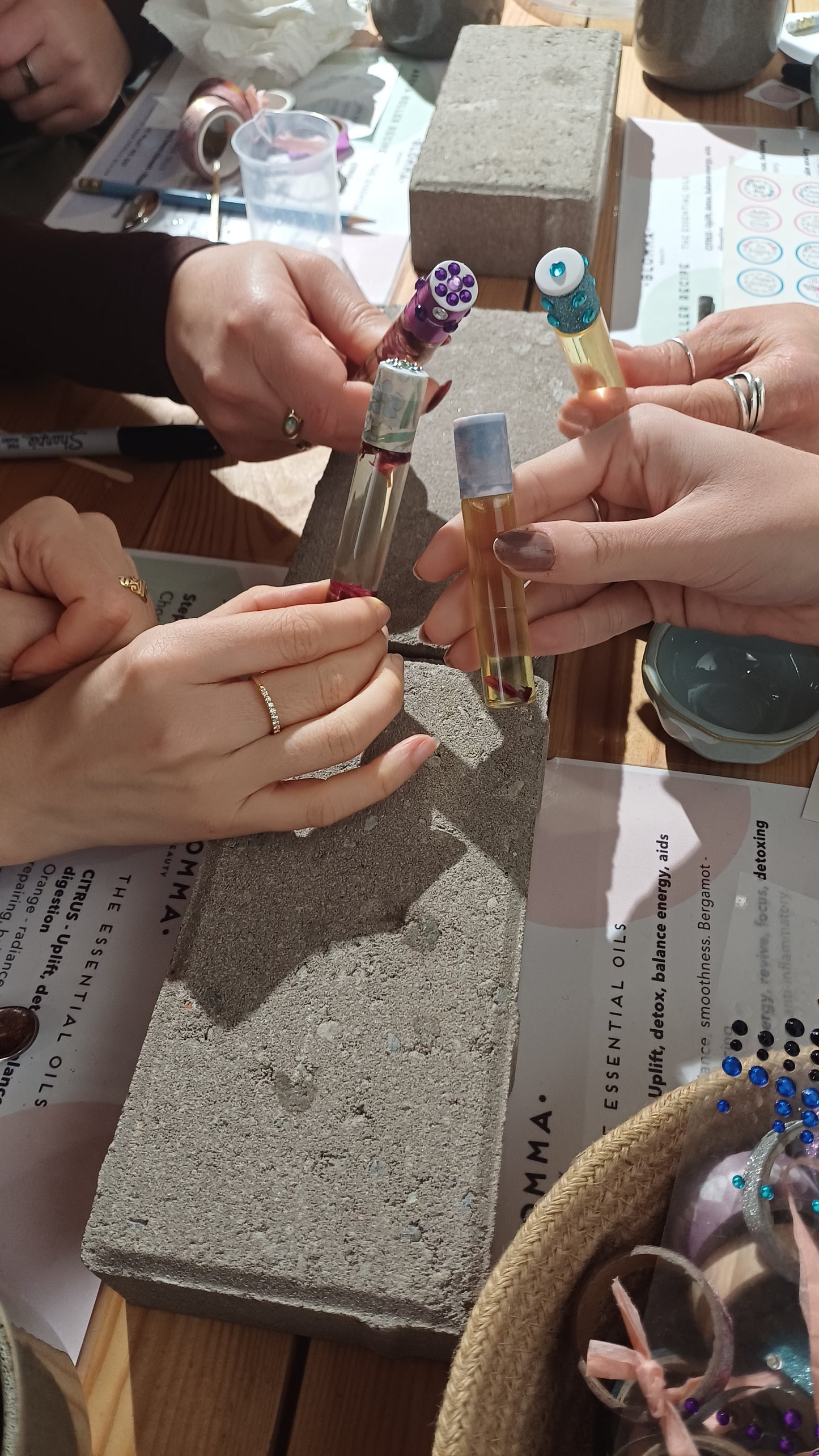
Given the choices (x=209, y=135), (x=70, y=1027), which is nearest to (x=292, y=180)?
(x=209, y=135)

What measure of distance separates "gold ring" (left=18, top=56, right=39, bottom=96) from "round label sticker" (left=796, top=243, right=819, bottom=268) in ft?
2.73

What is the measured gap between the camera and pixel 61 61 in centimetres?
107

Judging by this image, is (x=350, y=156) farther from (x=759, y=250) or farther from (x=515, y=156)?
(x=759, y=250)

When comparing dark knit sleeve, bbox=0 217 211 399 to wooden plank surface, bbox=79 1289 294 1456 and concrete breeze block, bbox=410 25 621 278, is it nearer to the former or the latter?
concrete breeze block, bbox=410 25 621 278

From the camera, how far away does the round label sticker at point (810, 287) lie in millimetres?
933

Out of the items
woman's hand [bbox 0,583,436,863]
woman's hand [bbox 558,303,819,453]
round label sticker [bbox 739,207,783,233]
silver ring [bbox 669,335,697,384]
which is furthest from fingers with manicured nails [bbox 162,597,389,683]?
round label sticker [bbox 739,207,783,233]

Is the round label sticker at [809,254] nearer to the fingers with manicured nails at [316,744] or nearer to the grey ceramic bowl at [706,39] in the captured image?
the grey ceramic bowl at [706,39]

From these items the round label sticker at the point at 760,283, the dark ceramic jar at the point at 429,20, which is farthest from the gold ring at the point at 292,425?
the dark ceramic jar at the point at 429,20

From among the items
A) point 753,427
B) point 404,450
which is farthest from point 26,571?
point 753,427

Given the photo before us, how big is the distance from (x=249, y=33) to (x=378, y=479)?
2.80ft

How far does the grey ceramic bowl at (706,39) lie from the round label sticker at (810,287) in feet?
1.14

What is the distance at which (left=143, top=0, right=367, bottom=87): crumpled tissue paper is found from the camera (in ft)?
3.70

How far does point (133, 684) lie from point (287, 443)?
1.15ft

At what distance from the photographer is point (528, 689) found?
2.04 feet
